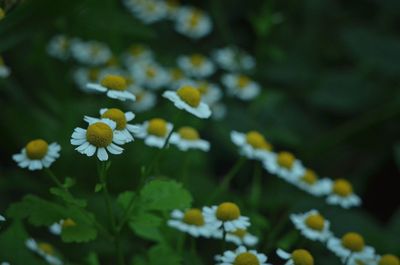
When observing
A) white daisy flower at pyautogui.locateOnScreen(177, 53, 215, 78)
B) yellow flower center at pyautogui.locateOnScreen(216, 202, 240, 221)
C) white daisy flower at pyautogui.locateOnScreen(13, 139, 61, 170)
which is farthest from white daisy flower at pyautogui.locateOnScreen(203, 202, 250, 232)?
white daisy flower at pyautogui.locateOnScreen(177, 53, 215, 78)

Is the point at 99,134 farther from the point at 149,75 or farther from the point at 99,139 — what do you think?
the point at 149,75

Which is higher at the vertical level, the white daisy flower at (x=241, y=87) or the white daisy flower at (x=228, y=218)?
the white daisy flower at (x=241, y=87)

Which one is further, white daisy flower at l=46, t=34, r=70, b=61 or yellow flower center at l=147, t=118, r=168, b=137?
white daisy flower at l=46, t=34, r=70, b=61

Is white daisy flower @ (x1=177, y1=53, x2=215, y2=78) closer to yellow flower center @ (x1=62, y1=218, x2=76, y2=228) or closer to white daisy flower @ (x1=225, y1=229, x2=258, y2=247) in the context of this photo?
white daisy flower @ (x1=225, y1=229, x2=258, y2=247)

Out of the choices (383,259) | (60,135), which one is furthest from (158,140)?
(60,135)

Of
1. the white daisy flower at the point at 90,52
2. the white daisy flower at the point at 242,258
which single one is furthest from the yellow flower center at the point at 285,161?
the white daisy flower at the point at 90,52

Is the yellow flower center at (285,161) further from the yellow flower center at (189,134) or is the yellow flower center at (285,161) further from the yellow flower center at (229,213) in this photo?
the yellow flower center at (229,213)

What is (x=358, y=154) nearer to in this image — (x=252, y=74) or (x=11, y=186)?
(x=252, y=74)
